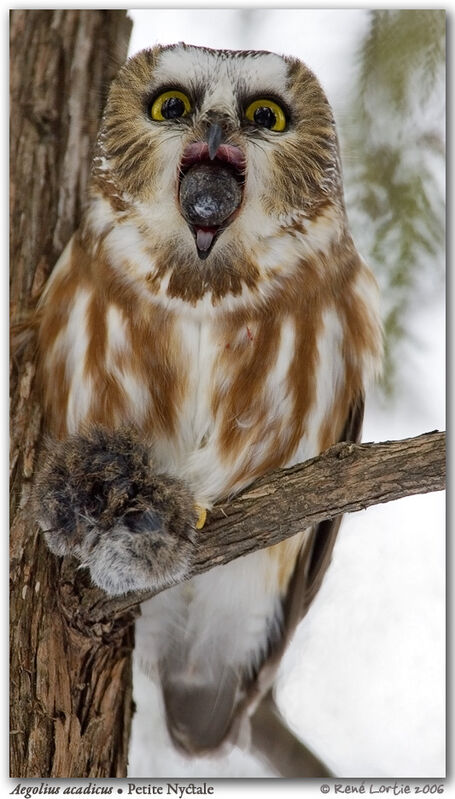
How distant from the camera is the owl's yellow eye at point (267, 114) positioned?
4.61 feet

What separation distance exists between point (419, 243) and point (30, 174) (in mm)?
773

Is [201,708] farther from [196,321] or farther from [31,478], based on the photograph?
[196,321]

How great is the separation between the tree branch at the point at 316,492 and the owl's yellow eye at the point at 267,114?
54 cm

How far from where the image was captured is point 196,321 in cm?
148

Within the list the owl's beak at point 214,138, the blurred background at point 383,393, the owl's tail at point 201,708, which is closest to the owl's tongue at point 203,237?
the owl's beak at point 214,138

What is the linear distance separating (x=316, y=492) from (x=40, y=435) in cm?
57

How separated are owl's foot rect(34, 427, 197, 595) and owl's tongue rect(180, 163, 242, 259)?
1.23 ft

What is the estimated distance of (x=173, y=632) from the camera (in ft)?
5.74

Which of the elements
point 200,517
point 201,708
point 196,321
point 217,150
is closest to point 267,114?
point 217,150

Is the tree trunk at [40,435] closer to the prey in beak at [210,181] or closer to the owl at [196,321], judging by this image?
the owl at [196,321]

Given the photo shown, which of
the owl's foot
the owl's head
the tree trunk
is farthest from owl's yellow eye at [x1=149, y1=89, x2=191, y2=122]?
the owl's foot

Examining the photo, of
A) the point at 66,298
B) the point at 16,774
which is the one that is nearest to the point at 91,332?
the point at 66,298

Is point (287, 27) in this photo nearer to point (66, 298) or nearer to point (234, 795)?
point (66, 298)

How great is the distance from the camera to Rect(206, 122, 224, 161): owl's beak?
132cm
